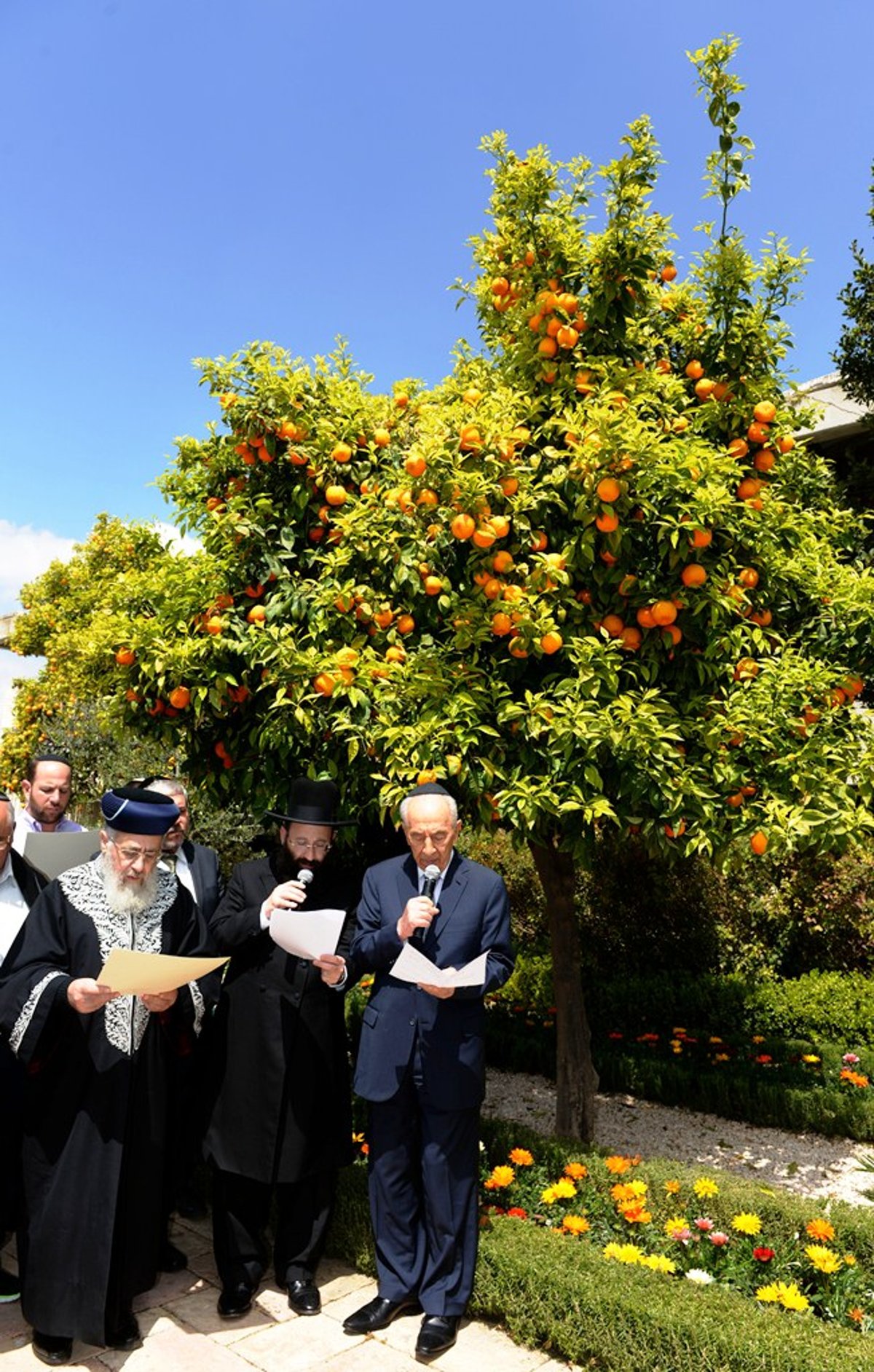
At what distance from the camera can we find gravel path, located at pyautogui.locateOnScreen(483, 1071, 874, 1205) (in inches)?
244

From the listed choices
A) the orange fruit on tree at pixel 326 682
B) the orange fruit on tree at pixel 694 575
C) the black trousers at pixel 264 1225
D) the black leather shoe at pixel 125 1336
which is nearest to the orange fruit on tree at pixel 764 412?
the orange fruit on tree at pixel 694 575

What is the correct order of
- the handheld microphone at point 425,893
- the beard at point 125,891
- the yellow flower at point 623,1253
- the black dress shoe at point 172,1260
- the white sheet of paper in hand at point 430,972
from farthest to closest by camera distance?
the black dress shoe at point 172,1260 < the yellow flower at point 623,1253 < the handheld microphone at point 425,893 < the beard at point 125,891 < the white sheet of paper in hand at point 430,972

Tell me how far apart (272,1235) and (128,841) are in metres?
2.21

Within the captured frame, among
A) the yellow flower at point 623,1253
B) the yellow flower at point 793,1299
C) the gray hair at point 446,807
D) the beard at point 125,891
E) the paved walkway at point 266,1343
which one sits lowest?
the paved walkway at point 266,1343

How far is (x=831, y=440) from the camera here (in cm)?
1410

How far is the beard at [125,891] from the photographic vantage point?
374 cm

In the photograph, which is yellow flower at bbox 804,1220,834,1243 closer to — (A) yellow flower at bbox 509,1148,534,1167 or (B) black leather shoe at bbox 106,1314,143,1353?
(A) yellow flower at bbox 509,1148,534,1167

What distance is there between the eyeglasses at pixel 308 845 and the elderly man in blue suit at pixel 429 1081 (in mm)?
368

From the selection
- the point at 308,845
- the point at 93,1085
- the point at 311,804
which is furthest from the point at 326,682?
the point at 93,1085

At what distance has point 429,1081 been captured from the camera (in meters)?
3.84

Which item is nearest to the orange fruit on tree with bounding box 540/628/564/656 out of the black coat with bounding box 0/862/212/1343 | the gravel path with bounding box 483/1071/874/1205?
the black coat with bounding box 0/862/212/1343

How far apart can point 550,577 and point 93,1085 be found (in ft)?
9.27

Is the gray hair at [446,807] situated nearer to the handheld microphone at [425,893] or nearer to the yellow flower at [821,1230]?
the handheld microphone at [425,893]

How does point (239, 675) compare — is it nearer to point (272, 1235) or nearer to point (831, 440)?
point (272, 1235)
